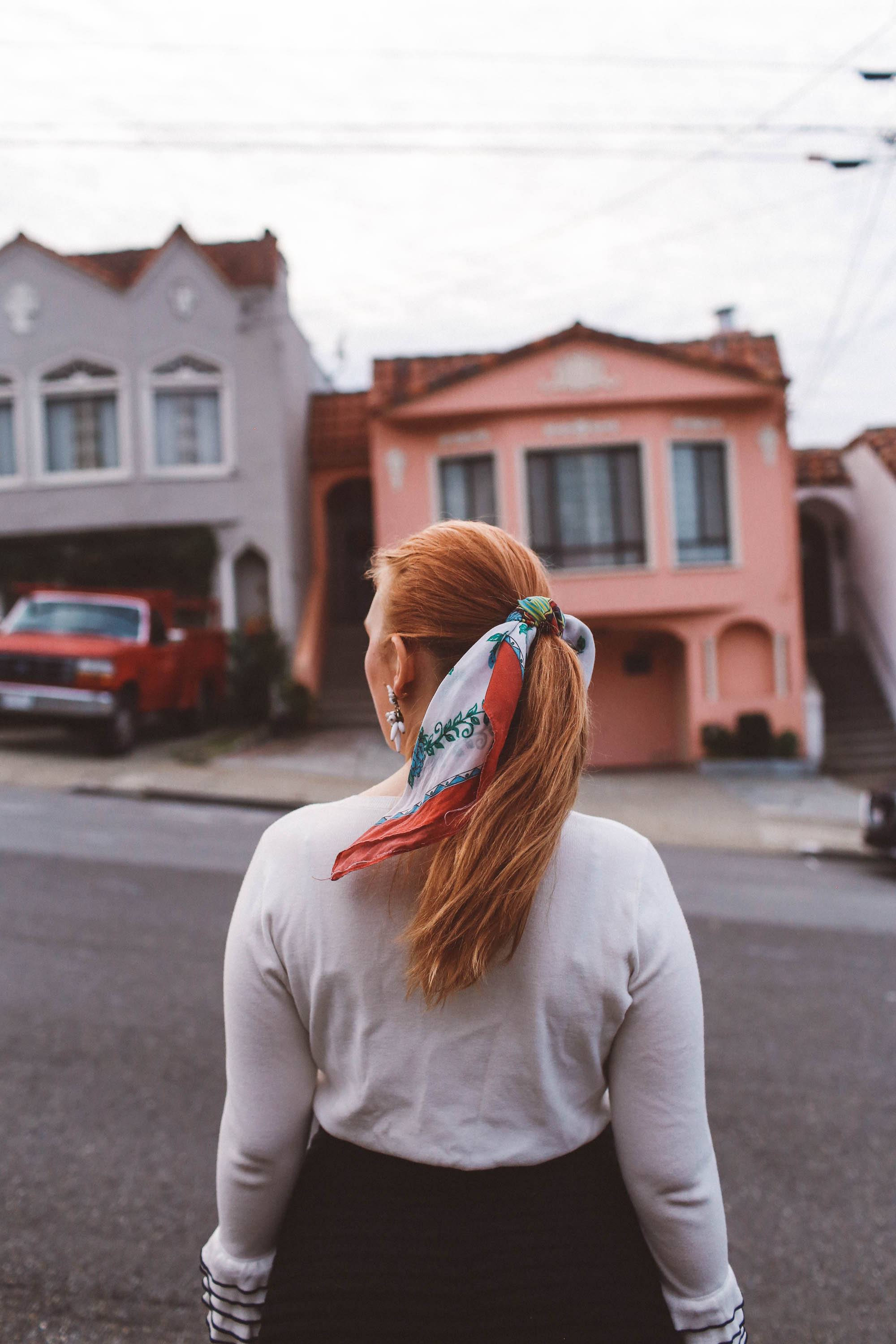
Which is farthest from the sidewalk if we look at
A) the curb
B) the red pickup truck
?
the red pickup truck

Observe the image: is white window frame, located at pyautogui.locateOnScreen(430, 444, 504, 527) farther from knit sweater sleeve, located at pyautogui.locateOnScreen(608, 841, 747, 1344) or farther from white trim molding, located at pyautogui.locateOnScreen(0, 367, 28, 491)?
knit sweater sleeve, located at pyautogui.locateOnScreen(608, 841, 747, 1344)

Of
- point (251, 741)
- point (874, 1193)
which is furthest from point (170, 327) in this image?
point (874, 1193)

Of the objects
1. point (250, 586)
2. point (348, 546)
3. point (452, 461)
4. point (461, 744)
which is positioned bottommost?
point (461, 744)

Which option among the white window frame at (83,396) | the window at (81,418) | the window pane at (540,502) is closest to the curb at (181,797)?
the window pane at (540,502)

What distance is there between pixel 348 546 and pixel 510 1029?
2116cm

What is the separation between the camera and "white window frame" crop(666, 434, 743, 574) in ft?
53.6

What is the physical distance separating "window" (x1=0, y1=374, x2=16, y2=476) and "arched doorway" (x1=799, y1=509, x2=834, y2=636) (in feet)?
50.6

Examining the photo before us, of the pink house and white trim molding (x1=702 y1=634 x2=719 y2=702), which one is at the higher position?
the pink house

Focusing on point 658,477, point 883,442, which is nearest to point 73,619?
point 658,477

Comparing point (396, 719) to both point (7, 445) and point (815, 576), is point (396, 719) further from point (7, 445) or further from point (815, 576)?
point (815, 576)

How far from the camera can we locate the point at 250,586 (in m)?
18.1

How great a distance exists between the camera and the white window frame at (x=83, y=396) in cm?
1770

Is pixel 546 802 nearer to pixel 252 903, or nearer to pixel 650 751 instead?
pixel 252 903

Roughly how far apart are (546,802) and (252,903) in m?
0.45
